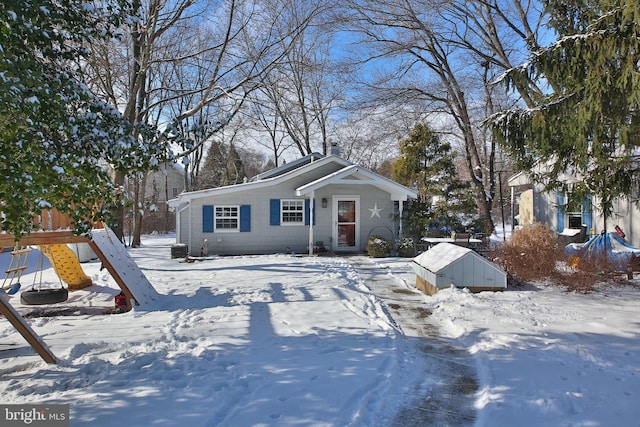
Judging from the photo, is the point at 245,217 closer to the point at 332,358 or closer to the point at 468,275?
the point at 468,275

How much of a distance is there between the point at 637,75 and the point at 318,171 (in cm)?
1180

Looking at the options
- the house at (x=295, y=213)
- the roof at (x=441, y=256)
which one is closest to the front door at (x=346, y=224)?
the house at (x=295, y=213)

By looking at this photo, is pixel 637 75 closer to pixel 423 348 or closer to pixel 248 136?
pixel 423 348

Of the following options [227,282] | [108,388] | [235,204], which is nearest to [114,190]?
[108,388]

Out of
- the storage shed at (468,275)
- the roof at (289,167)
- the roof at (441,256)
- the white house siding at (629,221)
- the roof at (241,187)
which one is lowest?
Result: the storage shed at (468,275)

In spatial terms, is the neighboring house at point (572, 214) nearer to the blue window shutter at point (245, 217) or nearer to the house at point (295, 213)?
the house at point (295, 213)

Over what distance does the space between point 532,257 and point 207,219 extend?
10.6 meters

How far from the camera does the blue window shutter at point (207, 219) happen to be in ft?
49.3

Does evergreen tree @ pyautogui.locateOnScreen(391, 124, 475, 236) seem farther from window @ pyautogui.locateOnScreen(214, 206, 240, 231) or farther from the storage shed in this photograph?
the storage shed

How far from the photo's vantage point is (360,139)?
3347cm

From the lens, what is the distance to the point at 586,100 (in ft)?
18.6

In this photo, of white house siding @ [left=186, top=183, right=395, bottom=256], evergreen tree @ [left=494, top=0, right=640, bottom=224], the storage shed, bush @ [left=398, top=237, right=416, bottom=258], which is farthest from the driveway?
white house siding @ [left=186, top=183, right=395, bottom=256]

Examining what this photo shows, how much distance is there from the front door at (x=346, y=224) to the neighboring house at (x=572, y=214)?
607 centimetres

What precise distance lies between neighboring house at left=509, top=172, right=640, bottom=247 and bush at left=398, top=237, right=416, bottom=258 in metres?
4.39
